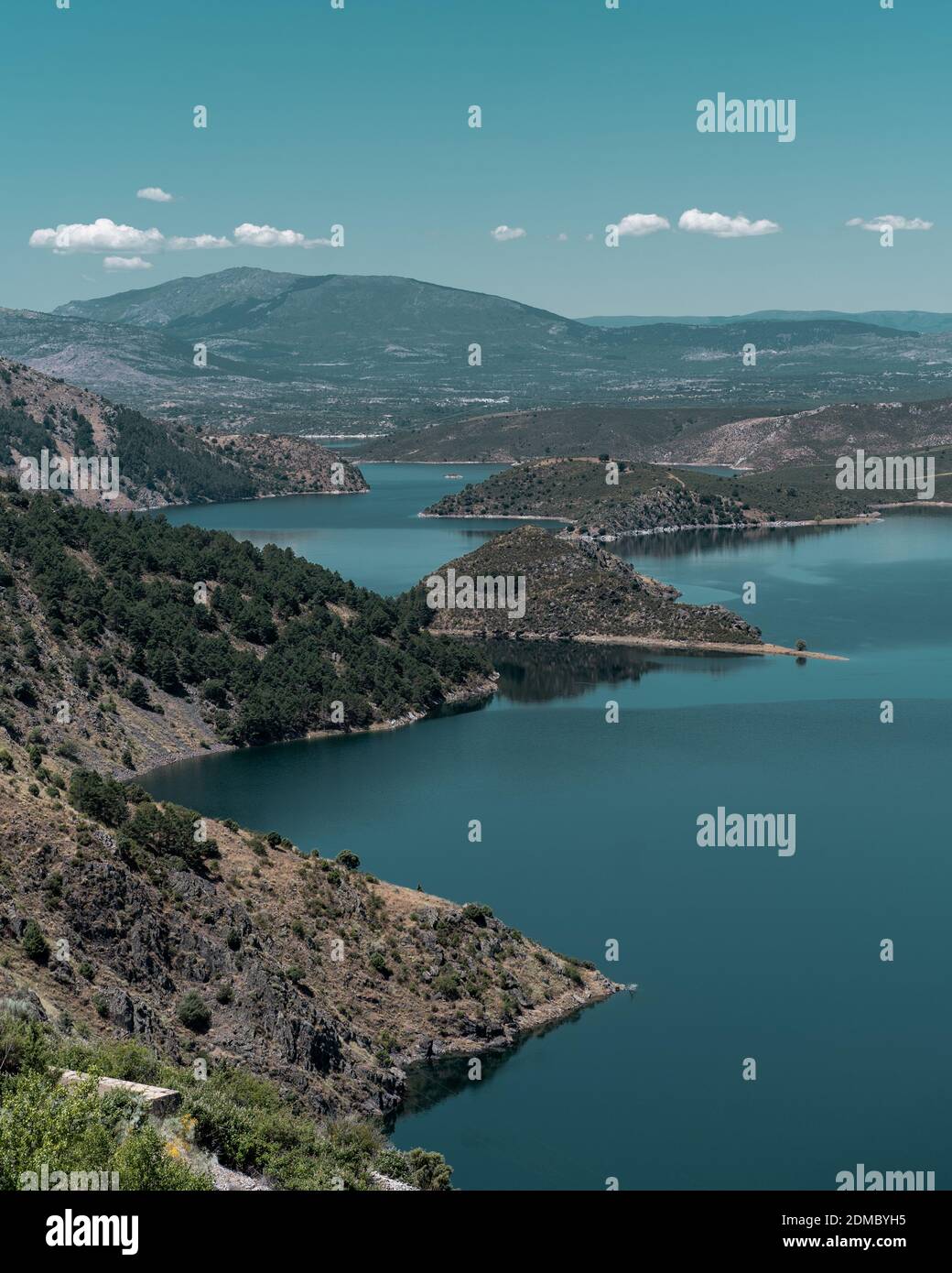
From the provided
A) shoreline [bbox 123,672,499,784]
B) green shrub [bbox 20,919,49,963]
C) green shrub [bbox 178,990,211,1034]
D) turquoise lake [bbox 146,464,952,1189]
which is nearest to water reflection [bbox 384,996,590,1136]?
turquoise lake [bbox 146,464,952,1189]

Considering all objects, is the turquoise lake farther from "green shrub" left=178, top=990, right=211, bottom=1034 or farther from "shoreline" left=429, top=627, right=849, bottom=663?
"green shrub" left=178, top=990, right=211, bottom=1034

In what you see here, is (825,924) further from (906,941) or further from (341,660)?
(341,660)

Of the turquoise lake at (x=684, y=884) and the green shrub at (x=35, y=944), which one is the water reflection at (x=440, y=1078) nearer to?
the turquoise lake at (x=684, y=884)

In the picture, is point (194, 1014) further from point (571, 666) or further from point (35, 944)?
point (571, 666)

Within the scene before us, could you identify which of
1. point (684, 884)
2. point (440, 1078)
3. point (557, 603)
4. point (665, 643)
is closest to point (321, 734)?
point (684, 884)

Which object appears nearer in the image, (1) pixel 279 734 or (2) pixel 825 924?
(2) pixel 825 924

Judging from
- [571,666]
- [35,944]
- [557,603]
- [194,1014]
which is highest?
[557,603]
